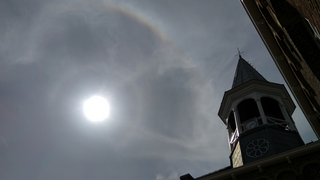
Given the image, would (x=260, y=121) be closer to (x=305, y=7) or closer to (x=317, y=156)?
(x=317, y=156)

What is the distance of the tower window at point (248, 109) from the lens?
57.4 feet

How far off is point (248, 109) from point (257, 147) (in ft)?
16.5

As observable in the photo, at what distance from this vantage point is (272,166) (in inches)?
420

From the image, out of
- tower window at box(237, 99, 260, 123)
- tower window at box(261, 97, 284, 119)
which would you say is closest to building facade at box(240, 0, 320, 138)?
tower window at box(237, 99, 260, 123)

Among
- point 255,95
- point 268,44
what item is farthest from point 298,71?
point 255,95

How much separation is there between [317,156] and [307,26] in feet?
17.8

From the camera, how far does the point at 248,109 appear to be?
1814cm

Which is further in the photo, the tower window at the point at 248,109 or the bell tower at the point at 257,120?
the tower window at the point at 248,109

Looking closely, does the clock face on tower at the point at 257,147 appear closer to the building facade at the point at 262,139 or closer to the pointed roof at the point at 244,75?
the building facade at the point at 262,139

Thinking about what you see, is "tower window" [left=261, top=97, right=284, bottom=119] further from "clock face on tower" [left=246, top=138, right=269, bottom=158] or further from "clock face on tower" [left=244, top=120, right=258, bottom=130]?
"clock face on tower" [left=246, top=138, right=269, bottom=158]

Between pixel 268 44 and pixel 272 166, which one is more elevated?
pixel 268 44

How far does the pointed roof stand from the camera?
793 inches

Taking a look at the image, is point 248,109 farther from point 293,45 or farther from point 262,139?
point 293,45

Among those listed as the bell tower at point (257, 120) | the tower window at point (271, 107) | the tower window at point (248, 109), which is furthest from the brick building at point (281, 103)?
the tower window at point (271, 107)
